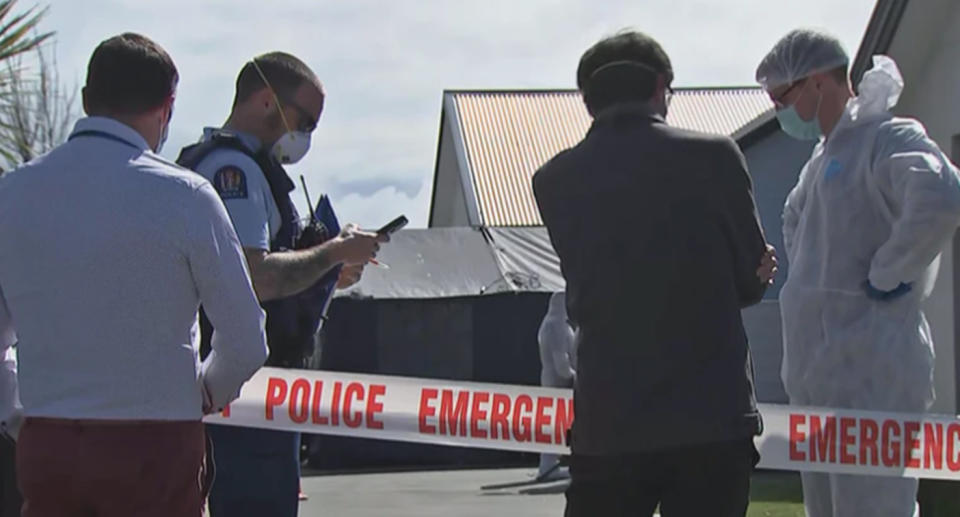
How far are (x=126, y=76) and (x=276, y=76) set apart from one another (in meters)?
1.04

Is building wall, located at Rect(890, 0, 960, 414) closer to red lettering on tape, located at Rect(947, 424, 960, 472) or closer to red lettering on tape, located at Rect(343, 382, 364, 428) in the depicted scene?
red lettering on tape, located at Rect(947, 424, 960, 472)

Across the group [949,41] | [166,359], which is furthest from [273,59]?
[949,41]

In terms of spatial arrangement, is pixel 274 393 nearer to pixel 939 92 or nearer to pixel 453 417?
pixel 453 417

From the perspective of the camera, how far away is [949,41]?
1055cm

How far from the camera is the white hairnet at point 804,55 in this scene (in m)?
5.30

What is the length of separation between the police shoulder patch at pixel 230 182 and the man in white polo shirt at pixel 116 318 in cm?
74

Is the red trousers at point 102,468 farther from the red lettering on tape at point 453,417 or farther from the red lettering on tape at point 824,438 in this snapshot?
the red lettering on tape at point 453,417

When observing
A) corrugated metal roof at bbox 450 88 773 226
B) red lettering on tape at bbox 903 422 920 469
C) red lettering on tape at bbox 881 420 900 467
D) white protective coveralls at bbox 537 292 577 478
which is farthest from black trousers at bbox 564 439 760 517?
corrugated metal roof at bbox 450 88 773 226

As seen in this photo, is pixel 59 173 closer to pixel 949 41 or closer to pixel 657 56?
pixel 657 56

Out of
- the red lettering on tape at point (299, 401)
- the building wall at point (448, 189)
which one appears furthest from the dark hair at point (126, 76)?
the building wall at point (448, 189)

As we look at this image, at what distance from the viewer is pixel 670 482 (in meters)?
3.75

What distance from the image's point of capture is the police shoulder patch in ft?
13.9

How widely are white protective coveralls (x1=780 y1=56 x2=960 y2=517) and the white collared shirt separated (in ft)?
8.05

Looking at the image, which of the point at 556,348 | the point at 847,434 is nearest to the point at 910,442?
the point at 847,434
